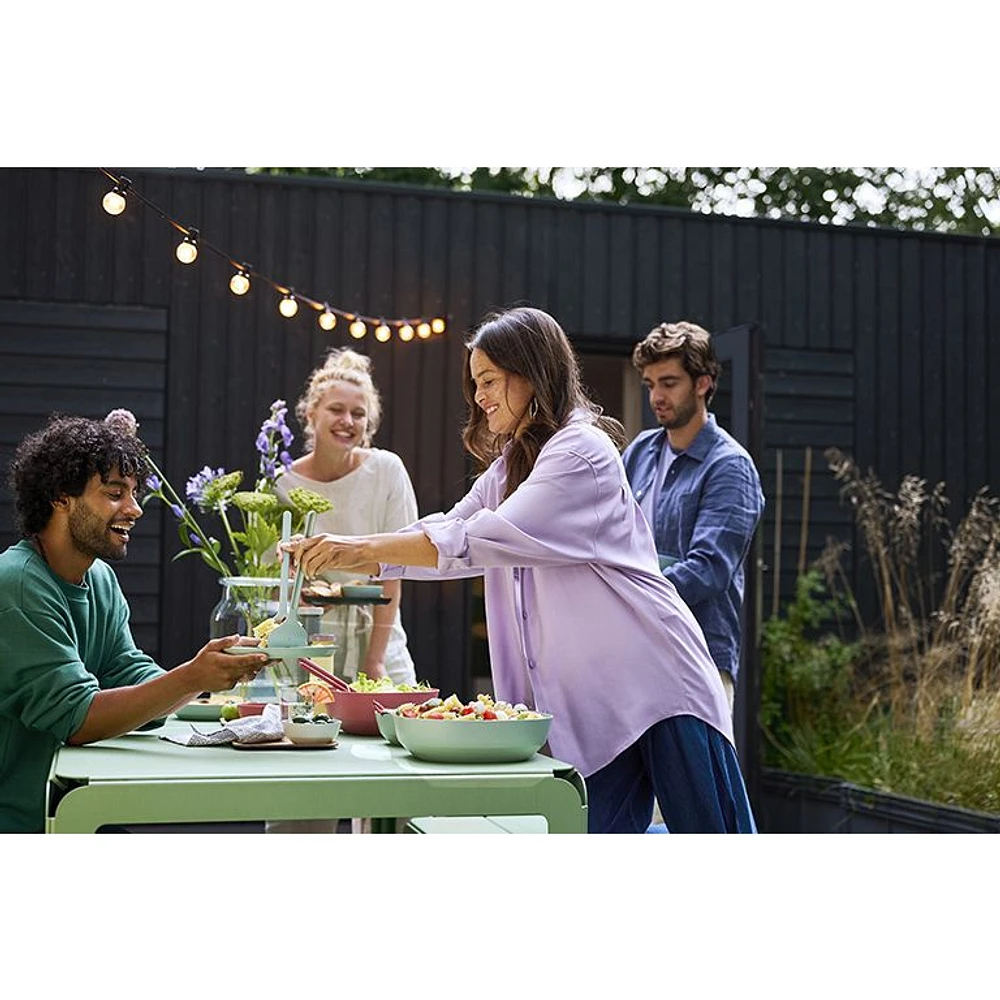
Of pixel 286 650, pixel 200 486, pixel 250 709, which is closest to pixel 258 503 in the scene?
pixel 200 486

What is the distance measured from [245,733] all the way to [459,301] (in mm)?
3852

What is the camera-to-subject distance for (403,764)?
7.18 feet

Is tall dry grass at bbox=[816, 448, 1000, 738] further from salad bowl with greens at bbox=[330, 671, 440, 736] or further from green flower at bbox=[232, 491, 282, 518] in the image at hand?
salad bowl with greens at bbox=[330, 671, 440, 736]

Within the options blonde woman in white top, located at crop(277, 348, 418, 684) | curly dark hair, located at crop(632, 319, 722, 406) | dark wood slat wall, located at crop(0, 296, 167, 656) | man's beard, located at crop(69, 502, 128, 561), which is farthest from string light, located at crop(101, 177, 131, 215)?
dark wood slat wall, located at crop(0, 296, 167, 656)

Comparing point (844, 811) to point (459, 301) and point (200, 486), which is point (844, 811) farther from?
point (200, 486)

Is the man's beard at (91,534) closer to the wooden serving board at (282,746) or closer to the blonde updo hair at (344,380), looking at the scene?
the wooden serving board at (282,746)

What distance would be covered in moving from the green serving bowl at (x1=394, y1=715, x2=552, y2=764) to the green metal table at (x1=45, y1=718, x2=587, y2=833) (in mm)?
16

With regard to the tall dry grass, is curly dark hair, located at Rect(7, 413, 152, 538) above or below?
above

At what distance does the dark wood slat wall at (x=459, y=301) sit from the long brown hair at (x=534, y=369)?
10.6ft

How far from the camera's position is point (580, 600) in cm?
254

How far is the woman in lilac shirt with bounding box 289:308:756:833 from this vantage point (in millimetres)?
2480
